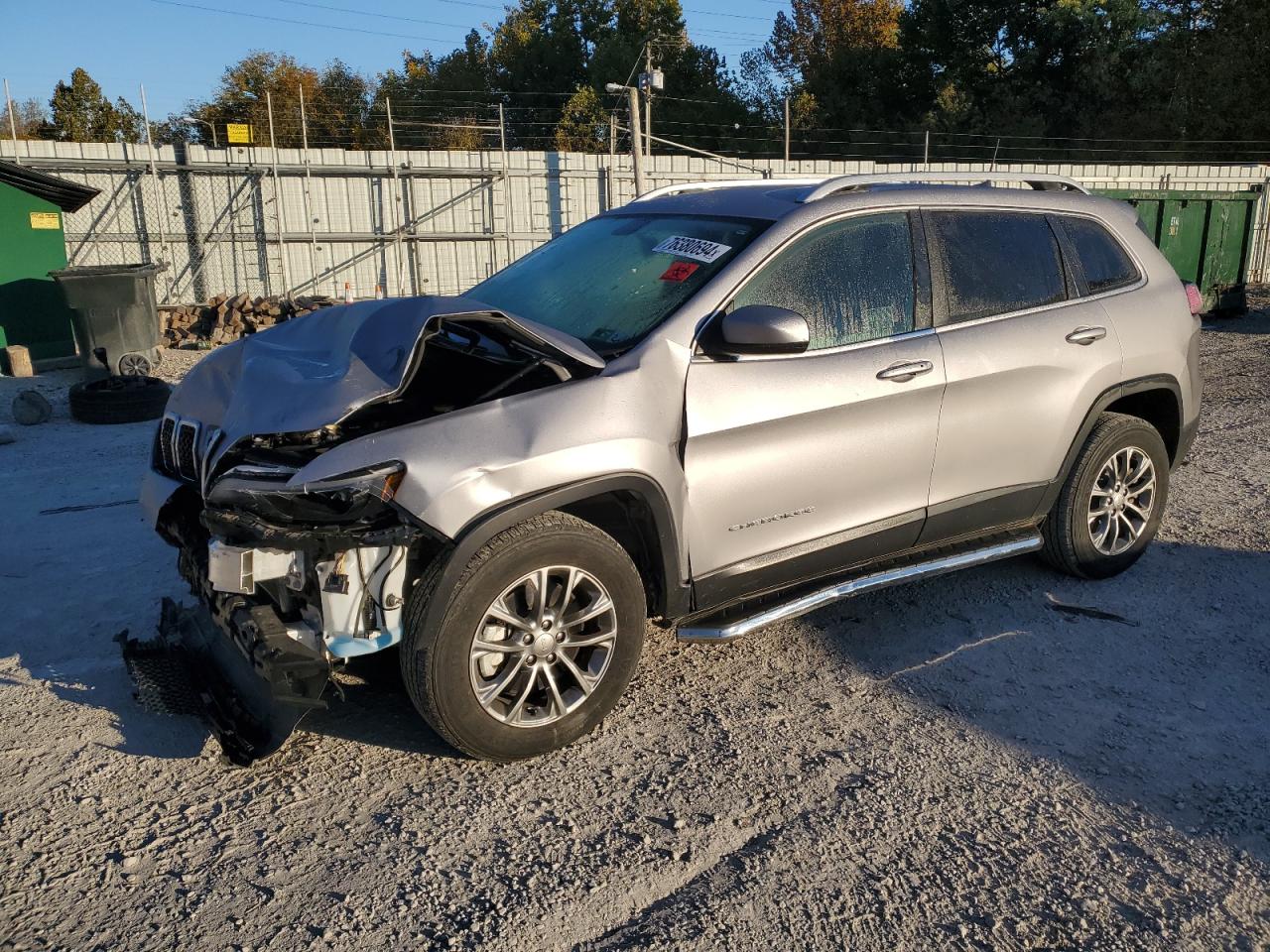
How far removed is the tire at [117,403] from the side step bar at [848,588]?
23.0ft

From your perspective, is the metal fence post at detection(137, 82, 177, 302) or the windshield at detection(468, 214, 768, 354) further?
the metal fence post at detection(137, 82, 177, 302)

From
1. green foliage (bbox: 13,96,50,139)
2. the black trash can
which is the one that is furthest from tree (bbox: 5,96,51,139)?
the black trash can

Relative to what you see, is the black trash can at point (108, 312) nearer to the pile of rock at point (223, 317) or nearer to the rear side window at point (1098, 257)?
the pile of rock at point (223, 317)

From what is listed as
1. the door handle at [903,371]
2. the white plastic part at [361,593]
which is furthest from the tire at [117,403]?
the door handle at [903,371]

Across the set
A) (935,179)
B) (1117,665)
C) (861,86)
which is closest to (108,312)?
(935,179)

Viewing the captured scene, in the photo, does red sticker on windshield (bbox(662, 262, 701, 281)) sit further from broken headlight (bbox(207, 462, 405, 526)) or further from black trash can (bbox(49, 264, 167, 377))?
black trash can (bbox(49, 264, 167, 377))

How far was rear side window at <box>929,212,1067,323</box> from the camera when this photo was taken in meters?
4.32

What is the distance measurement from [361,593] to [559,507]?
0.68 meters

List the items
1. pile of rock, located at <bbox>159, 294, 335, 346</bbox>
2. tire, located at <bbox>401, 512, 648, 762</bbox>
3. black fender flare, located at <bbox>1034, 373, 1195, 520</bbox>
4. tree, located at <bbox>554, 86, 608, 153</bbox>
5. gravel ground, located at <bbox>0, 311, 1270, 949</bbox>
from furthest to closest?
tree, located at <bbox>554, 86, 608, 153</bbox>
pile of rock, located at <bbox>159, 294, 335, 346</bbox>
black fender flare, located at <bbox>1034, 373, 1195, 520</bbox>
tire, located at <bbox>401, 512, 648, 762</bbox>
gravel ground, located at <bbox>0, 311, 1270, 949</bbox>

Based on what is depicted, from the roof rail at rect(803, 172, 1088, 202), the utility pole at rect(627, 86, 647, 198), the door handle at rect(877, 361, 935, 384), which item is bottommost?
the door handle at rect(877, 361, 935, 384)

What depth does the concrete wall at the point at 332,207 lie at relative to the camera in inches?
687

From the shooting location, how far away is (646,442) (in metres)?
3.45

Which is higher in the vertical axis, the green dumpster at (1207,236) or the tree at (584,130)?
the tree at (584,130)

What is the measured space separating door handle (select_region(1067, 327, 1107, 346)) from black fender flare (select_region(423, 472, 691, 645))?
223 centimetres
